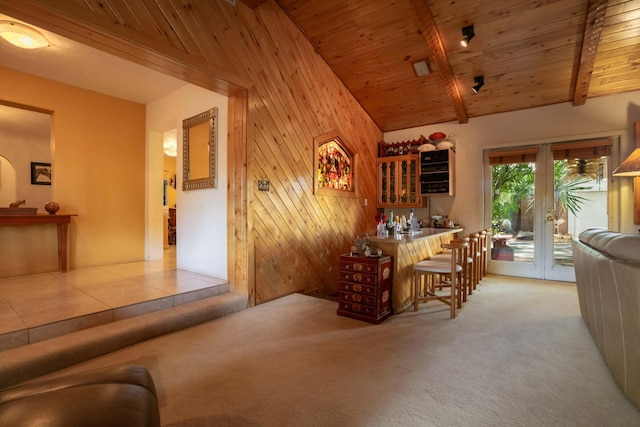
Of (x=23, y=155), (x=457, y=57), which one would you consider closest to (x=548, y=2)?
(x=457, y=57)

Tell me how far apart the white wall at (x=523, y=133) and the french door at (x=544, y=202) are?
169mm

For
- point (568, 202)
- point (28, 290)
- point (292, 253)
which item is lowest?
point (28, 290)

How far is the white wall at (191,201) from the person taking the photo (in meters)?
3.86

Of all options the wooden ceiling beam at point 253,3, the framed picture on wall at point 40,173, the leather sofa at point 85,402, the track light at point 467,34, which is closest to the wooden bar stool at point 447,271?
the track light at point 467,34

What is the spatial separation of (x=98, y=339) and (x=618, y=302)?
370cm

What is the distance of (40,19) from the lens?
2148 mm

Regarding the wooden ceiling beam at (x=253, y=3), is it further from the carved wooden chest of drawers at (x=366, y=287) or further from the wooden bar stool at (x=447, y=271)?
the wooden bar stool at (x=447, y=271)

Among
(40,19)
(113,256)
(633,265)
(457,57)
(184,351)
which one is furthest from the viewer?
(113,256)

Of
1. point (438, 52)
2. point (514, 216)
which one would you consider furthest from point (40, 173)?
point (514, 216)

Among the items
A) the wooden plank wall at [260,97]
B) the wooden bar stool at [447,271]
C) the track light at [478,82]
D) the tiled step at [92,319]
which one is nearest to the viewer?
the tiled step at [92,319]

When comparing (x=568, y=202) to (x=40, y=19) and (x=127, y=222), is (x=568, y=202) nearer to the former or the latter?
(x=40, y=19)

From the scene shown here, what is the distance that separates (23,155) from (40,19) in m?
5.70

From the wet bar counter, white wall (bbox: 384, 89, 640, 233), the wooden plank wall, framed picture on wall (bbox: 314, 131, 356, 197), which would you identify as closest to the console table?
the wooden plank wall

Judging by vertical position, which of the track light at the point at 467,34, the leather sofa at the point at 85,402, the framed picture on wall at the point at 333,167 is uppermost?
→ the track light at the point at 467,34
